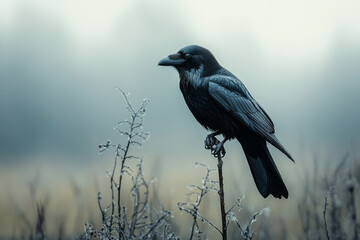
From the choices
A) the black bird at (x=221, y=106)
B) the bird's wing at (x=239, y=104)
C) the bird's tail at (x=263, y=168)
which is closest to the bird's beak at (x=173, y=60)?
the black bird at (x=221, y=106)

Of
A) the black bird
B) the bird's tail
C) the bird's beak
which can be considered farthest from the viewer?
the bird's beak

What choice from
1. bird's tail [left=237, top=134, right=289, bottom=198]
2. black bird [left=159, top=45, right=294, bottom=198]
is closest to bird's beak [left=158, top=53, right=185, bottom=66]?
black bird [left=159, top=45, right=294, bottom=198]

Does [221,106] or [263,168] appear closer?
[263,168]

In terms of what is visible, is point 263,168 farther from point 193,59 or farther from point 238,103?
point 193,59

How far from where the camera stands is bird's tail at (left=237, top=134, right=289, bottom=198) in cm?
338

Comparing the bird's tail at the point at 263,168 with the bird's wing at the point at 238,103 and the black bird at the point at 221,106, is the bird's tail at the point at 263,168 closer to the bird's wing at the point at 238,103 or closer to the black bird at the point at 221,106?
the black bird at the point at 221,106

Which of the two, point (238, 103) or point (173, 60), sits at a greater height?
point (173, 60)

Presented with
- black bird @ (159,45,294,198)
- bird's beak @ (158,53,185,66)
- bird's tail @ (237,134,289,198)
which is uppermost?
bird's beak @ (158,53,185,66)

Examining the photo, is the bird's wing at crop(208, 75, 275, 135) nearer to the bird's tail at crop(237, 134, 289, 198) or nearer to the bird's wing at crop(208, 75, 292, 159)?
the bird's wing at crop(208, 75, 292, 159)

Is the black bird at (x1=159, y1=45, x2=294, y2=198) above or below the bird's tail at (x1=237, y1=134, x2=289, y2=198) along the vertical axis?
above

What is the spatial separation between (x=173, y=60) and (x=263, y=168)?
44.1 inches

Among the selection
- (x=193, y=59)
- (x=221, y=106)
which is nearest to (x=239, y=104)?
(x=221, y=106)

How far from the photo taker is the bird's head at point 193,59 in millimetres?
3832

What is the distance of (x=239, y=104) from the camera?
3811mm
